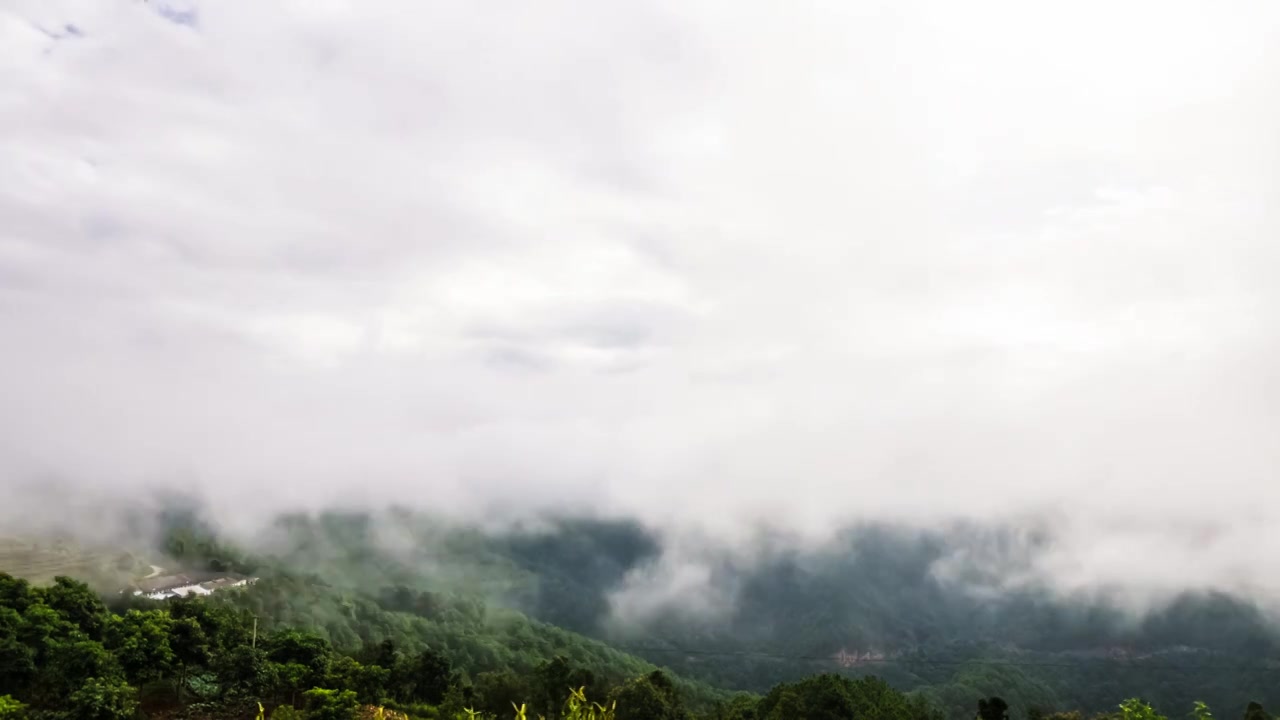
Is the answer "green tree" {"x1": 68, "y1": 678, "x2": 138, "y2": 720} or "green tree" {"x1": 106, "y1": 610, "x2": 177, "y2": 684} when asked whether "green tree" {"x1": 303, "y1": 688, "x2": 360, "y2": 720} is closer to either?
"green tree" {"x1": 68, "y1": 678, "x2": 138, "y2": 720}

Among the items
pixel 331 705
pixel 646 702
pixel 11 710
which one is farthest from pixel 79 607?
pixel 646 702

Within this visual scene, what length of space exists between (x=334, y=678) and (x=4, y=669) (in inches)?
736

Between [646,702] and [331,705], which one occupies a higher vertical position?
[331,705]

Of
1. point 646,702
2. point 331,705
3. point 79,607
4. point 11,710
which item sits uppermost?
point 79,607

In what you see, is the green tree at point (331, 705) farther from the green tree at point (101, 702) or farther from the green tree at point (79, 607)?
the green tree at point (79, 607)

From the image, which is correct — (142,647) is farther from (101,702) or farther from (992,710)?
(992,710)

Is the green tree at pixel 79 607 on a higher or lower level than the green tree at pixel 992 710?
higher

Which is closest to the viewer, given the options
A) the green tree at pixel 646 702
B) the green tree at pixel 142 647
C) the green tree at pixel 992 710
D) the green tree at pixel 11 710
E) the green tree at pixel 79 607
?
the green tree at pixel 11 710

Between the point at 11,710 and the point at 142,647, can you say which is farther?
the point at 142,647

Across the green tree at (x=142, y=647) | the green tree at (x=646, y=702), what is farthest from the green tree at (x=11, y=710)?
the green tree at (x=646, y=702)

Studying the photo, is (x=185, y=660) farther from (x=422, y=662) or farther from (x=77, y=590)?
(x=422, y=662)

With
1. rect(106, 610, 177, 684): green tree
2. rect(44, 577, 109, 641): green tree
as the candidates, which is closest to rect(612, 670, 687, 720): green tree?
rect(106, 610, 177, 684): green tree

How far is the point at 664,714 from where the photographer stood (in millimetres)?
70250

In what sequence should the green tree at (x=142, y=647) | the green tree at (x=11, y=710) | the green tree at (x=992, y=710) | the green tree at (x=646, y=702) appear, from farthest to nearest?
the green tree at (x=646, y=702) < the green tree at (x=992, y=710) < the green tree at (x=142, y=647) < the green tree at (x=11, y=710)
